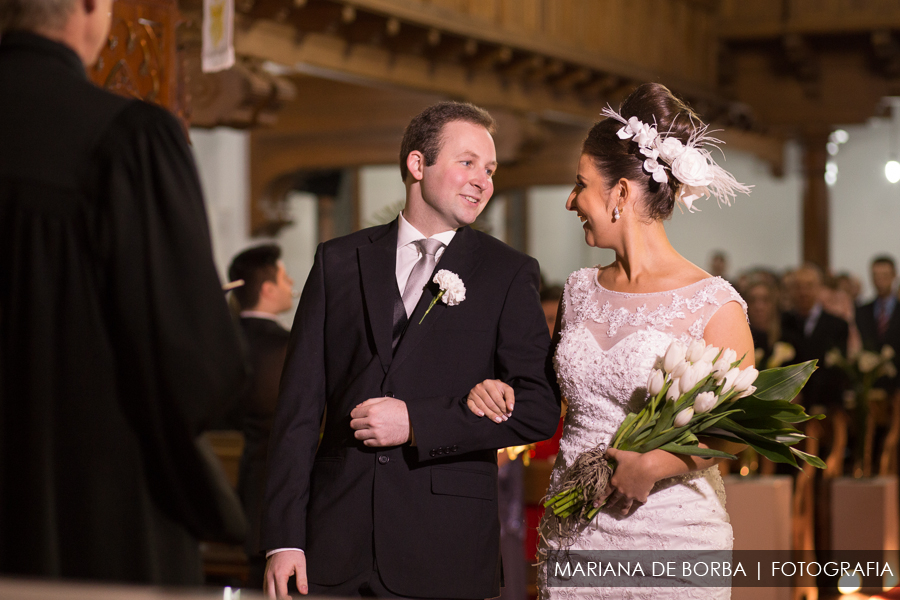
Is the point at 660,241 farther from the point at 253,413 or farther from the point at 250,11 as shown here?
the point at 250,11

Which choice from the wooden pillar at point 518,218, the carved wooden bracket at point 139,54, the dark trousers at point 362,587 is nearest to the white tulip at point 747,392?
the dark trousers at point 362,587

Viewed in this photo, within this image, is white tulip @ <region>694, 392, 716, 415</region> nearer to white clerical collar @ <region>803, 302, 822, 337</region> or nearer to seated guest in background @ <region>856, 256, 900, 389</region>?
white clerical collar @ <region>803, 302, 822, 337</region>

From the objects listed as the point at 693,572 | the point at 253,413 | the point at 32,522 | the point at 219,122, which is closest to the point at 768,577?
the point at 693,572

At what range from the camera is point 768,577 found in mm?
4414

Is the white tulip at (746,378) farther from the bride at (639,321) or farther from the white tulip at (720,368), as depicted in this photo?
the bride at (639,321)

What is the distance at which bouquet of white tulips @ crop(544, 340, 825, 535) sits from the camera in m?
2.29

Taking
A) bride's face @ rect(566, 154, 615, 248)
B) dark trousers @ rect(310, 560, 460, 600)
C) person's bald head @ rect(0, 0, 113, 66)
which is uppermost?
person's bald head @ rect(0, 0, 113, 66)

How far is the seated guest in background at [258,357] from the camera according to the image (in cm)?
441

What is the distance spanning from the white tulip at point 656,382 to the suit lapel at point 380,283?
2.12 feet

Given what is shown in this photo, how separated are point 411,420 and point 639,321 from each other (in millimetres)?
724

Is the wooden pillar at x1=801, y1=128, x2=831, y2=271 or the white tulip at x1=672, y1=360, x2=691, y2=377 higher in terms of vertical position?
the wooden pillar at x1=801, y1=128, x2=831, y2=271

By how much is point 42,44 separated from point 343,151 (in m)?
6.22

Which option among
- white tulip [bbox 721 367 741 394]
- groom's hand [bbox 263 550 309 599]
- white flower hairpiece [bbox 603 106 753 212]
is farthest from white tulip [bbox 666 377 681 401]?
groom's hand [bbox 263 550 309 599]

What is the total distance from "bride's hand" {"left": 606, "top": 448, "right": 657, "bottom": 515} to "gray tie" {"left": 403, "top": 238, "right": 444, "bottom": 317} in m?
0.62
